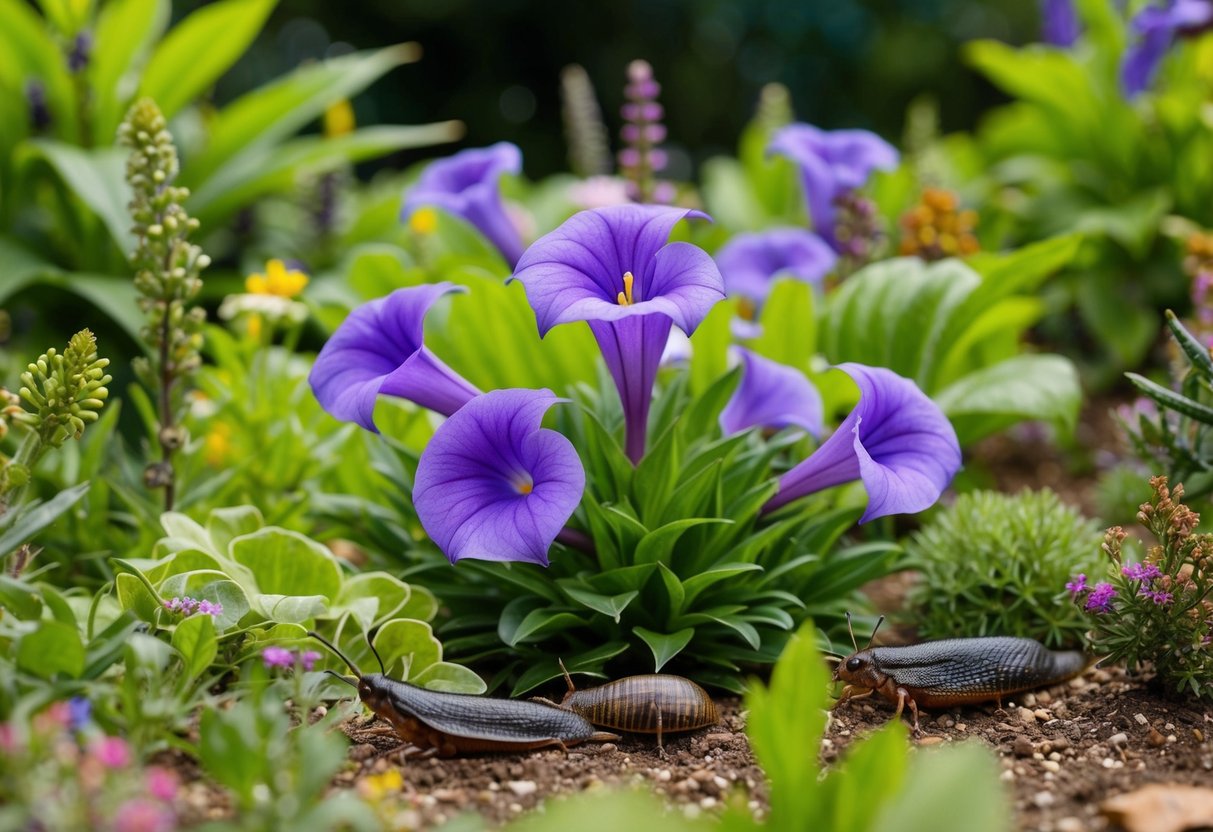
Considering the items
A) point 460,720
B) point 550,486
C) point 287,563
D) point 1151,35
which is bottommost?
point 460,720

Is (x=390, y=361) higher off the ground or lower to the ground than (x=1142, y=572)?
higher

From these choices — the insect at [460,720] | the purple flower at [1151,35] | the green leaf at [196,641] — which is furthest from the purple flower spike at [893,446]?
the purple flower at [1151,35]

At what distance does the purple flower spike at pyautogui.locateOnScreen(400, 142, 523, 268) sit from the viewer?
3184mm

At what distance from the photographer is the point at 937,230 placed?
3816 millimetres

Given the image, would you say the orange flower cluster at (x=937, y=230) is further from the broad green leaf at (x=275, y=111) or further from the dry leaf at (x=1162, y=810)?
the dry leaf at (x=1162, y=810)

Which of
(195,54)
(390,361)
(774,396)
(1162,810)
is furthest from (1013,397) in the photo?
(195,54)

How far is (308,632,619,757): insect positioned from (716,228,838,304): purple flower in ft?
6.27

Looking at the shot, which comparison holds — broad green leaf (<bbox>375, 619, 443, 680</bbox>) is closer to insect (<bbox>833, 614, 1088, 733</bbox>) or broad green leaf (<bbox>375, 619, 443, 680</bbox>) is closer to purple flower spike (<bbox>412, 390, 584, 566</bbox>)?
purple flower spike (<bbox>412, 390, 584, 566</bbox>)

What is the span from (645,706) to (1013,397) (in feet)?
4.81

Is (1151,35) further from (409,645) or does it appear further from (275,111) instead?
(409,645)

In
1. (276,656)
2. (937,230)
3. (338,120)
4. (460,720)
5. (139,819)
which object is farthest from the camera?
(338,120)

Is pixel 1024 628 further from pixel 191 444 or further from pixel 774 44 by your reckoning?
pixel 774 44

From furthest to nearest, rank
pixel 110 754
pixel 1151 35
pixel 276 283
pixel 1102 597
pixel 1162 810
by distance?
pixel 1151 35 < pixel 276 283 < pixel 1102 597 < pixel 1162 810 < pixel 110 754

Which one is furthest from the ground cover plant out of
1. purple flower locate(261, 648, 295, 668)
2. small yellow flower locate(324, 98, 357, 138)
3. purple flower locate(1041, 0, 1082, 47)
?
purple flower locate(1041, 0, 1082, 47)
